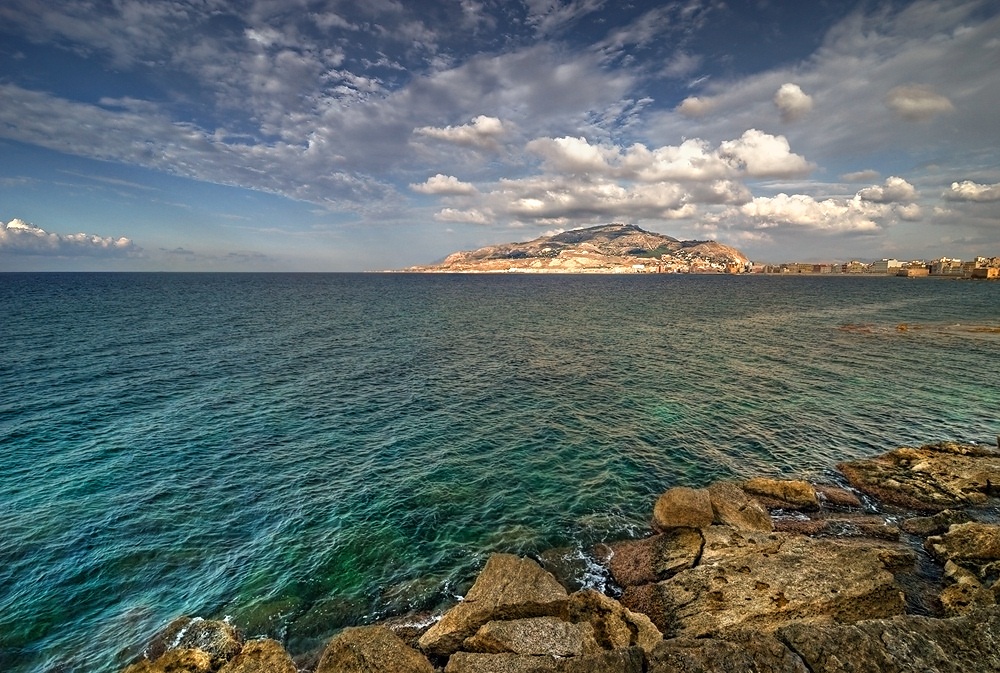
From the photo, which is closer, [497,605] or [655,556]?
[497,605]

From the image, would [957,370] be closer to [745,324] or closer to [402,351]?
[745,324]

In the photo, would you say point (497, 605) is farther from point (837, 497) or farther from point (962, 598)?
point (837, 497)

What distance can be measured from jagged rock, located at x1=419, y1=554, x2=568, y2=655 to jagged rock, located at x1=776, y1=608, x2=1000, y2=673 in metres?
8.03

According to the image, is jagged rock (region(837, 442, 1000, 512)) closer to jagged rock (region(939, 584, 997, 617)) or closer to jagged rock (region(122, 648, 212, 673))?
jagged rock (region(939, 584, 997, 617))

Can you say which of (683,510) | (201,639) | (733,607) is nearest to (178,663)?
(201,639)

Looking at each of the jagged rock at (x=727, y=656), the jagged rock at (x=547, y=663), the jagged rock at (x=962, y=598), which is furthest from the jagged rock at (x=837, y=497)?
the jagged rock at (x=547, y=663)

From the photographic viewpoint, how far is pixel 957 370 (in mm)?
51688

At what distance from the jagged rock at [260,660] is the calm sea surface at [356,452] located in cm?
228

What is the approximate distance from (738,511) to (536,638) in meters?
14.1

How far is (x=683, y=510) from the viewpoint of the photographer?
73.7ft

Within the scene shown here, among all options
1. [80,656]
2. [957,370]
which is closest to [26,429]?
[80,656]

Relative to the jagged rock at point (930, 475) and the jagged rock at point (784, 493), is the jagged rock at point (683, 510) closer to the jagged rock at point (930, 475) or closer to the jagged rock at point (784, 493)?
the jagged rock at point (784, 493)

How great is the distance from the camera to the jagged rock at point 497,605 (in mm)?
15328

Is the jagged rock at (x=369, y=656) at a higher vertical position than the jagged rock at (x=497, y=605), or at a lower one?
higher
